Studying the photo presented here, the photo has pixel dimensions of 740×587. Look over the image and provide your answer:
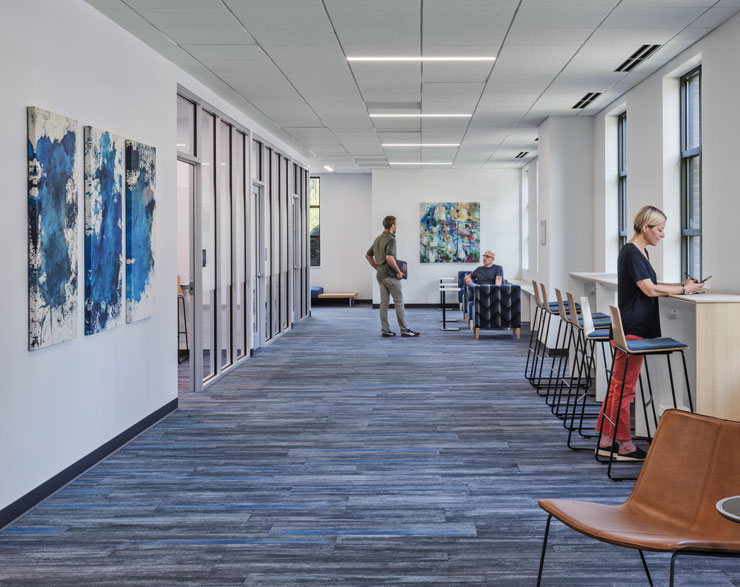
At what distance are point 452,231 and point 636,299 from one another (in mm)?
10754

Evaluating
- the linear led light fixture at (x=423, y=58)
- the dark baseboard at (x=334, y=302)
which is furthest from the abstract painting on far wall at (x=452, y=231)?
the linear led light fixture at (x=423, y=58)

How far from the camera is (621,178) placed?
8.31 meters

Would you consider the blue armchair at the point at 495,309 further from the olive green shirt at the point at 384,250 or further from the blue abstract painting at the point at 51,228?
the blue abstract painting at the point at 51,228

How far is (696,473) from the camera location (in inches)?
94.5

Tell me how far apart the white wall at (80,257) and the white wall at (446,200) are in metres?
9.41

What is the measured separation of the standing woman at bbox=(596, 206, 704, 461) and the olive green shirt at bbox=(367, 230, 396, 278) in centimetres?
607

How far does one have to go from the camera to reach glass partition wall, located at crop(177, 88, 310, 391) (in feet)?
21.1

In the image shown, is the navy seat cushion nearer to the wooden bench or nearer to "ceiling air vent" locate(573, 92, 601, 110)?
"ceiling air vent" locate(573, 92, 601, 110)

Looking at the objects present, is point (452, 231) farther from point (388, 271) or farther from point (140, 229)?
point (140, 229)

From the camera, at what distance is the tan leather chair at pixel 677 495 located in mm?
2301

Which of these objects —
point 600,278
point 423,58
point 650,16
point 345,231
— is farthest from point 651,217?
point 345,231

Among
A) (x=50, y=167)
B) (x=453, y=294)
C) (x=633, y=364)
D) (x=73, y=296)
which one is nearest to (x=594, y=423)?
(x=633, y=364)

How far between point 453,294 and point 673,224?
8599 mm

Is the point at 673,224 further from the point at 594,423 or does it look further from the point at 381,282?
the point at 381,282
